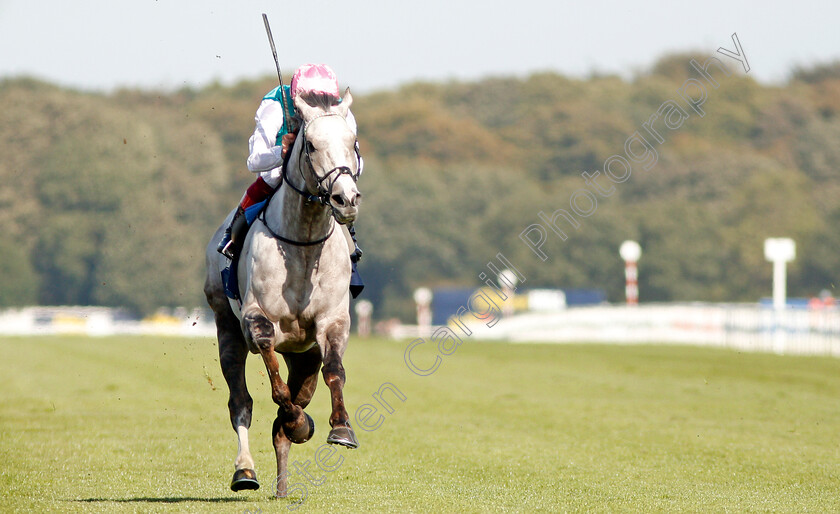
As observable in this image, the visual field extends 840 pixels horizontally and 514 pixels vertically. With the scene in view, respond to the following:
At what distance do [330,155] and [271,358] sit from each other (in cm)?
129

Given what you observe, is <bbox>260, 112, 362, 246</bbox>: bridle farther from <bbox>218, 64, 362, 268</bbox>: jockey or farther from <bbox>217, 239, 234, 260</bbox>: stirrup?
<bbox>217, 239, 234, 260</bbox>: stirrup

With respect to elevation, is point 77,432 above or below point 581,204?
below

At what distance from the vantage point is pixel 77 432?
12.4 meters

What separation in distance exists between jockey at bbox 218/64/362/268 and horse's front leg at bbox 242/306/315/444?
735 mm

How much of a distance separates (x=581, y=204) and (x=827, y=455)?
6579cm

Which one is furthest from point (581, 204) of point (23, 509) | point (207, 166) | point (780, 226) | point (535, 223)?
point (23, 509)

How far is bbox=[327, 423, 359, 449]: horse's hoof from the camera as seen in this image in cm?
697

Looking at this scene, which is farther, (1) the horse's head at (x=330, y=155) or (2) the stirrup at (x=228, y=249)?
(2) the stirrup at (x=228, y=249)

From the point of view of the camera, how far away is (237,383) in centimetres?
819

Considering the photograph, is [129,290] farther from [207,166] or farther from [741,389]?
[741,389]

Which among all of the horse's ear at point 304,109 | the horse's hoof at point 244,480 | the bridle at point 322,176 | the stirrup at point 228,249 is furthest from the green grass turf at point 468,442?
the horse's ear at point 304,109

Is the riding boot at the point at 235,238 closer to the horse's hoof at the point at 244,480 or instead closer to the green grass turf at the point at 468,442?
the green grass turf at the point at 468,442

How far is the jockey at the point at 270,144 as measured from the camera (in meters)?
7.47

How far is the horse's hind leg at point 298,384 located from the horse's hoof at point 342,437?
1.20 metres
